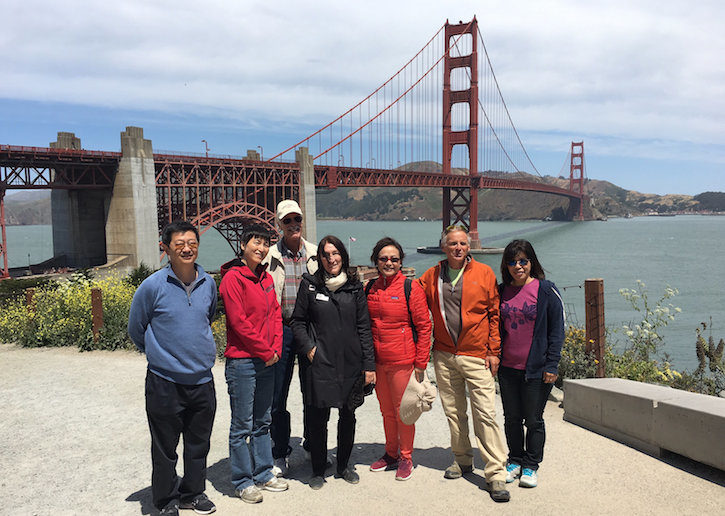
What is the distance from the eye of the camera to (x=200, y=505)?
10.6 ft

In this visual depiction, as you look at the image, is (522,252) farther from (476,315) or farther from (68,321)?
(68,321)

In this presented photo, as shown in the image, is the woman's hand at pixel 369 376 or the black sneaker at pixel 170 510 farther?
the woman's hand at pixel 369 376

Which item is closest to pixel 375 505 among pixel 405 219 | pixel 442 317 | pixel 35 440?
pixel 442 317

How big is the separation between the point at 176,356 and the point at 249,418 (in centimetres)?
63

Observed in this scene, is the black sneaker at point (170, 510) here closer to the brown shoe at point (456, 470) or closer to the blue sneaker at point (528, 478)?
the brown shoe at point (456, 470)

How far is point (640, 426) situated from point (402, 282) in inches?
83.4

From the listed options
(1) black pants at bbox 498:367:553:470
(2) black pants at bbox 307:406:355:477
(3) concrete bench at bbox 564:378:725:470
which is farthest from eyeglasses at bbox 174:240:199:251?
(3) concrete bench at bbox 564:378:725:470

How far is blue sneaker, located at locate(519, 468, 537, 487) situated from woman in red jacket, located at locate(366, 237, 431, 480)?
726 mm

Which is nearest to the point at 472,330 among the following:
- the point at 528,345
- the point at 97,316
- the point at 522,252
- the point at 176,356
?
the point at 528,345

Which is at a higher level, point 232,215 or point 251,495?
point 232,215

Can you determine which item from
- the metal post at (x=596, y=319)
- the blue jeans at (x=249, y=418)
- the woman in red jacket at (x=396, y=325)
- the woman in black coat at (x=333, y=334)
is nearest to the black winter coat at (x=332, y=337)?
the woman in black coat at (x=333, y=334)

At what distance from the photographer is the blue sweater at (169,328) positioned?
306cm

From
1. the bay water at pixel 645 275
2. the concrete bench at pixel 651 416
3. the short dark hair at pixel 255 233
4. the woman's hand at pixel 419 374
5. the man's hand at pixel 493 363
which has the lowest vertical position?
the bay water at pixel 645 275

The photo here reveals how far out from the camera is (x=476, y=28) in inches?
2327
